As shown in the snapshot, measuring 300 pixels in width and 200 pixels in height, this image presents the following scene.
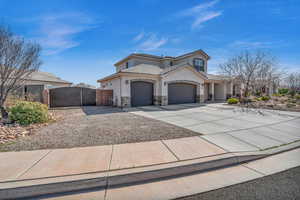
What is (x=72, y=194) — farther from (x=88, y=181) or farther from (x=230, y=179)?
(x=230, y=179)

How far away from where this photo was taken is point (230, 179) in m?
2.62

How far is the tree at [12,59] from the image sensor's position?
262 inches

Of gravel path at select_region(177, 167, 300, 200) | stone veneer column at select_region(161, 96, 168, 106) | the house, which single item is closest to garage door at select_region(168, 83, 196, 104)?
the house

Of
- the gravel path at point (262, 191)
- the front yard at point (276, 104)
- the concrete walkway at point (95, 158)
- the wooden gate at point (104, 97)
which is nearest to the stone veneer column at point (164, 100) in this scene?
the wooden gate at point (104, 97)

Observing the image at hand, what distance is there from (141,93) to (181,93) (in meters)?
4.92

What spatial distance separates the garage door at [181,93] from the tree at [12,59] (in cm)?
1157

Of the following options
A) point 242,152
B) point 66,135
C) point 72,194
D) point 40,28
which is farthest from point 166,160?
point 40,28

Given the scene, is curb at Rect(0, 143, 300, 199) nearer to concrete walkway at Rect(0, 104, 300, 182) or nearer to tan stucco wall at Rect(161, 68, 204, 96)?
concrete walkway at Rect(0, 104, 300, 182)

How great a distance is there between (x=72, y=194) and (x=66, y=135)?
311 cm

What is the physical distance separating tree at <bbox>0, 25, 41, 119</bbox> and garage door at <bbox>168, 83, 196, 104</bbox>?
38.0 ft

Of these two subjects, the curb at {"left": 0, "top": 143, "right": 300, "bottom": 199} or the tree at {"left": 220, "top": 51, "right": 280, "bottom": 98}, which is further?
the tree at {"left": 220, "top": 51, "right": 280, "bottom": 98}

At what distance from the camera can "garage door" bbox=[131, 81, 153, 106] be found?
13328mm

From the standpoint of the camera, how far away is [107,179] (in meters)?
2.47

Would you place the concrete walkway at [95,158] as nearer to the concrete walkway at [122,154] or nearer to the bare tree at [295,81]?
the concrete walkway at [122,154]
